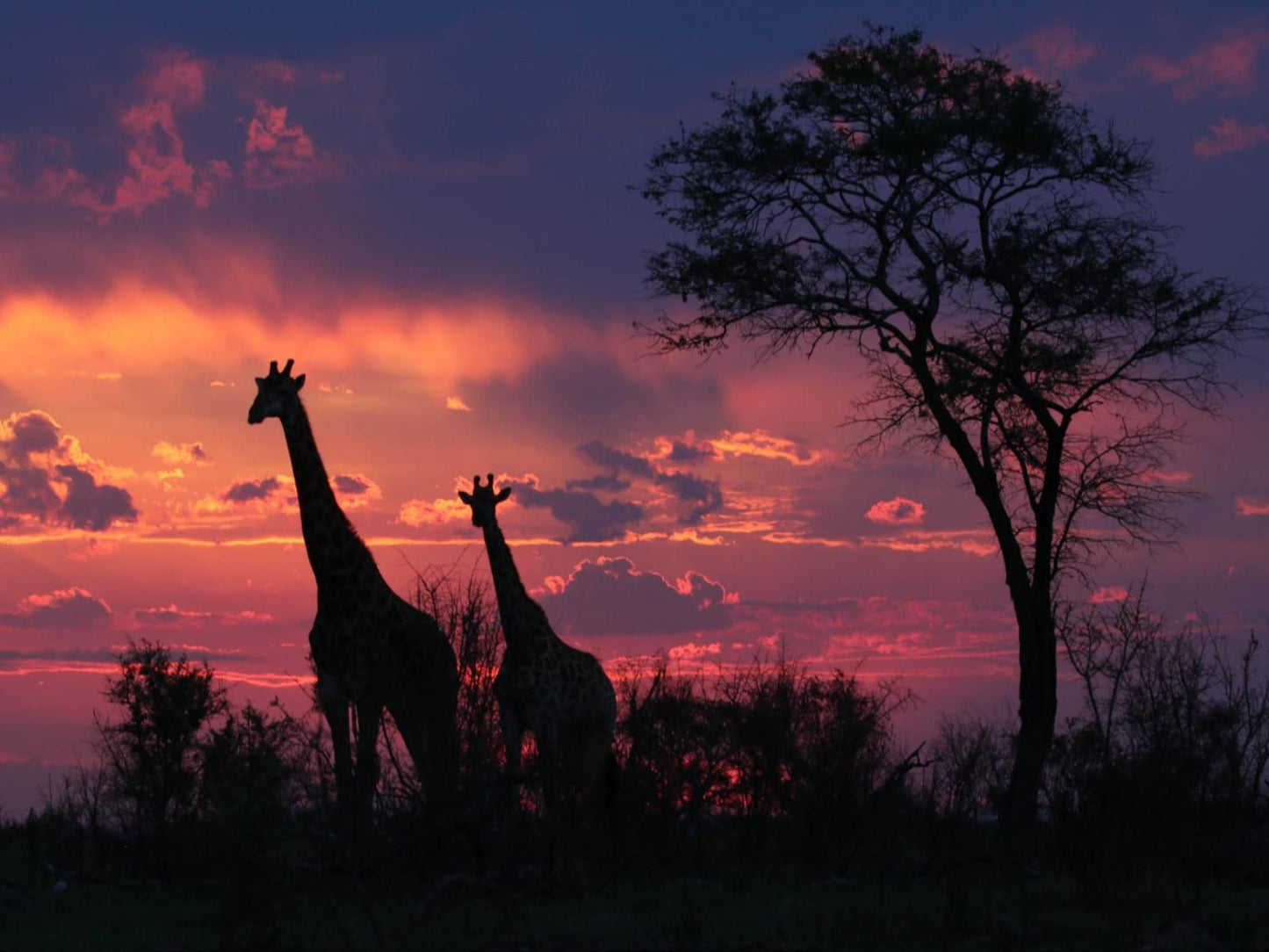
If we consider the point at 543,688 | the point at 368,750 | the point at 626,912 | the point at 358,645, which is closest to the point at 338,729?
the point at 368,750

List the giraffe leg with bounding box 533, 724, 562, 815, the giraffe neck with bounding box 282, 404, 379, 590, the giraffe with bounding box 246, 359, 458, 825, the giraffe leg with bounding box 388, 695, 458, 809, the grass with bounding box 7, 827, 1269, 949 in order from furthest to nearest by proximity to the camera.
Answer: the giraffe neck with bounding box 282, 404, 379, 590
the giraffe leg with bounding box 388, 695, 458, 809
the giraffe with bounding box 246, 359, 458, 825
the giraffe leg with bounding box 533, 724, 562, 815
the grass with bounding box 7, 827, 1269, 949

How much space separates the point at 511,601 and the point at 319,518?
2.33 metres

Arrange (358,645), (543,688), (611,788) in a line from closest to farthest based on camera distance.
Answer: (358,645)
(543,688)
(611,788)

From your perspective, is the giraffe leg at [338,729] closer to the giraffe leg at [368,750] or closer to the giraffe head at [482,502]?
the giraffe leg at [368,750]

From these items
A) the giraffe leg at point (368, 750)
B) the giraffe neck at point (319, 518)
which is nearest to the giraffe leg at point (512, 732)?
the giraffe leg at point (368, 750)

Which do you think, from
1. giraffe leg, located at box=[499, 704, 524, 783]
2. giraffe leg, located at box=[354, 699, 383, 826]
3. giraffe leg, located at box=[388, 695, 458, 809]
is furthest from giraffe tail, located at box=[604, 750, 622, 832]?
giraffe leg, located at box=[354, 699, 383, 826]

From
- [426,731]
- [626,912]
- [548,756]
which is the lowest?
[626,912]

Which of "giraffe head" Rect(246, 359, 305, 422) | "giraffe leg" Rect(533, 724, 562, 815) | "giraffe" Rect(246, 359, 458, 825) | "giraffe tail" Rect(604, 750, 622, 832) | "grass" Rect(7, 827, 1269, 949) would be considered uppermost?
"giraffe head" Rect(246, 359, 305, 422)

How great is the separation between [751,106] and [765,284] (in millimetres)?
2781

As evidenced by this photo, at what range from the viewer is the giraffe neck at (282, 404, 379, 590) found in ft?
53.3

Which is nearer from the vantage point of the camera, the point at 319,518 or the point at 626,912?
the point at 626,912

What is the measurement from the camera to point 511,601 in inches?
653

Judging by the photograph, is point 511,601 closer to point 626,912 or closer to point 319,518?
point 319,518

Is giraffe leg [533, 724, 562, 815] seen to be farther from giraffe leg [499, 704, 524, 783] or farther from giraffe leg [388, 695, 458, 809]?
giraffe leg [388, 695, 458, 809]
